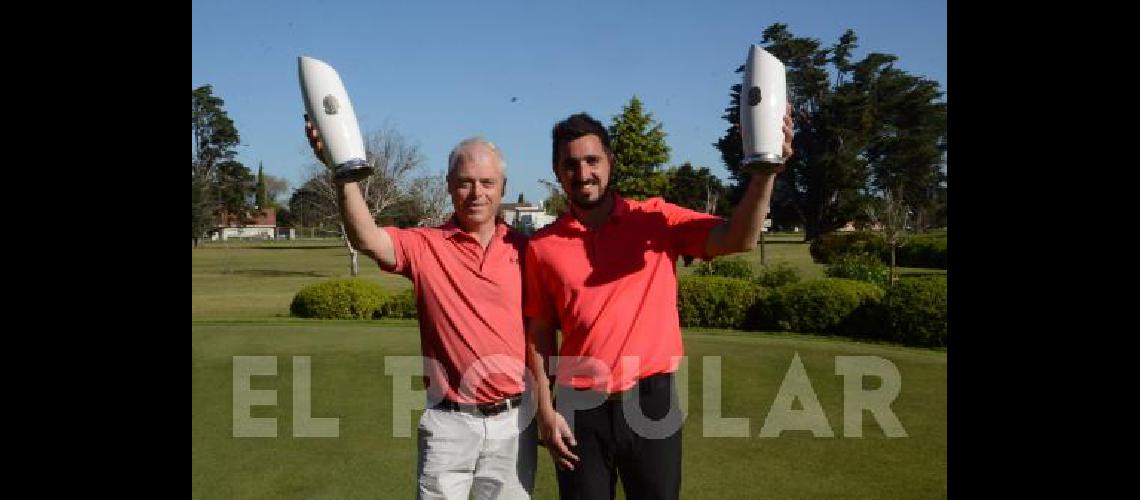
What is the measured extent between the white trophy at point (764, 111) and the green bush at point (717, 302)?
10.9 m

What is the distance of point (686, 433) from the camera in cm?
618

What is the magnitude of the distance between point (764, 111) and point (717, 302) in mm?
11045

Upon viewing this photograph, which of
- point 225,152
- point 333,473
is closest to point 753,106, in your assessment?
point 333,473

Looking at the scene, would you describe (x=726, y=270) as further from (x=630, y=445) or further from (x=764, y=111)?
(x=764, y=111)

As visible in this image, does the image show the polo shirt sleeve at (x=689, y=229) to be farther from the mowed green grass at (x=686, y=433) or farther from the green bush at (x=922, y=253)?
the green bush at (x=922, y=253)

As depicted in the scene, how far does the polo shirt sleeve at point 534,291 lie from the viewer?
122 inches

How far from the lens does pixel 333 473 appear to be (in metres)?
5.27

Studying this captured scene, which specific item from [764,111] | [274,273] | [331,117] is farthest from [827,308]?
[274,273]

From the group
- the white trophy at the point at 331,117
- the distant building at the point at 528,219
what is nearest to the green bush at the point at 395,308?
the distant building at the point at 528,219

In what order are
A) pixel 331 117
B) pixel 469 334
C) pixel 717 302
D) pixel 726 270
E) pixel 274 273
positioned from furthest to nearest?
1. pixel 274 273
2. pixel 726 270
3. pixel 717 302
4. pixel 469 334
5. pixel 331 117
